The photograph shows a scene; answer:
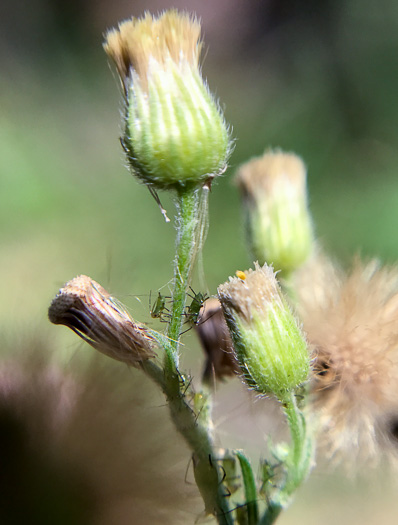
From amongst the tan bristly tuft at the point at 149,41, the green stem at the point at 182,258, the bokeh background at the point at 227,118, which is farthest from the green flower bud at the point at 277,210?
the bokeh background at the point at 227,118

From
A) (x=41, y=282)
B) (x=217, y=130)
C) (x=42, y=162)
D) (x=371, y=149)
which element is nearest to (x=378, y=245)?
(x=371, y=149)

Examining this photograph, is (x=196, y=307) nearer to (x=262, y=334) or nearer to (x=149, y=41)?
(x=262, y=334)

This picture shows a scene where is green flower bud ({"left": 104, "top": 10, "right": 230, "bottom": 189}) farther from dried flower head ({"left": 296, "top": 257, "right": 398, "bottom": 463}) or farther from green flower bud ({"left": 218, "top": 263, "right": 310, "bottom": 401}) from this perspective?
dried flower head ({"left": 296, "top": 257, "right": 398, "bottom": 463})

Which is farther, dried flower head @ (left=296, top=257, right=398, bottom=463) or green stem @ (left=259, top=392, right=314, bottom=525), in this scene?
dried flower head @ (left=296, top=257, right=398, bottom=463)

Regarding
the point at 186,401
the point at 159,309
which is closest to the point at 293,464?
the point at 186,401

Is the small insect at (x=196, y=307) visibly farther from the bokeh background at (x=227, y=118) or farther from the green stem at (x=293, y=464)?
the bokeh background at (x=227, y=118)

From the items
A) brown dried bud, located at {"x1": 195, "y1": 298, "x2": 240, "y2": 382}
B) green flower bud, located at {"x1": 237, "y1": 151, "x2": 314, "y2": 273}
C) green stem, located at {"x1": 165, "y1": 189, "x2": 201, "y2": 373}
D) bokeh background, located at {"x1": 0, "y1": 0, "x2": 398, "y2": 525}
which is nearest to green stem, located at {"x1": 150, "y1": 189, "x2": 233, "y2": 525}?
green stem, located at {"x1": 165, "y1": 189, "x2": 201, "y2": 373}
